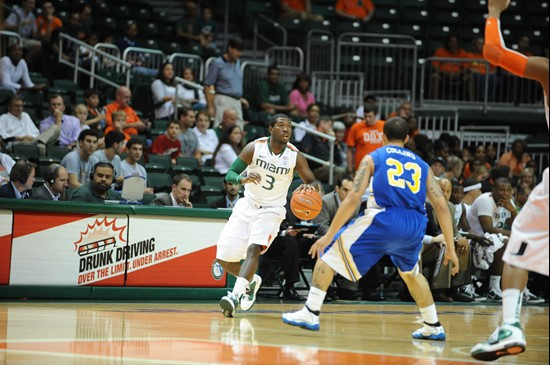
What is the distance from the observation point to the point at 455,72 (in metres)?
22.1

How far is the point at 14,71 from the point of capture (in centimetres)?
1584

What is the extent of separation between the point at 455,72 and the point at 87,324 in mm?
15376

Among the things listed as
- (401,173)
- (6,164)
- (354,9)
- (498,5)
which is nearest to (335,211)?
(6,164)

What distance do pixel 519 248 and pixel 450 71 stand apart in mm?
16233

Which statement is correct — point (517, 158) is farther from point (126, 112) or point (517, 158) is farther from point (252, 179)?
point (252, 179)

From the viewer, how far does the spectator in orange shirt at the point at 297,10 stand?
894 inches

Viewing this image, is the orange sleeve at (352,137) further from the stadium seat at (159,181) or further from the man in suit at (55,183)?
the man in suit at (55,183)

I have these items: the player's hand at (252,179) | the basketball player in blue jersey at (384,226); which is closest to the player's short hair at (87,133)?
the player's hand at (252,179)

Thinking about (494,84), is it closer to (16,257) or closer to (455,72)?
(455,72)

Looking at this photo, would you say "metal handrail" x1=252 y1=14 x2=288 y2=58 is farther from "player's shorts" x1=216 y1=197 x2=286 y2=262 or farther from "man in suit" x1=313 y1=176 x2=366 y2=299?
"player's shorts" x1=216 y1=197 x2=286 y2=262

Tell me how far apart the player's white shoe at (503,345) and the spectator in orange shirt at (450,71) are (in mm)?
15828

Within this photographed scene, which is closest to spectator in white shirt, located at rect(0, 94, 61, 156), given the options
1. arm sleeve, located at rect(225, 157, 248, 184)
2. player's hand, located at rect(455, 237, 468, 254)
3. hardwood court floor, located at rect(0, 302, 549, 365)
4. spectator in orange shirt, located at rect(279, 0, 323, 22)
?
hardwood court floor, located at rect(0, 302, 549, 365)

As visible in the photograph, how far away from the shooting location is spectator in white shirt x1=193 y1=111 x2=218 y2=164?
16.2 metres

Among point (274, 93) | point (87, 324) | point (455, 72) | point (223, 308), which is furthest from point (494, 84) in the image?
point (87, 324)
